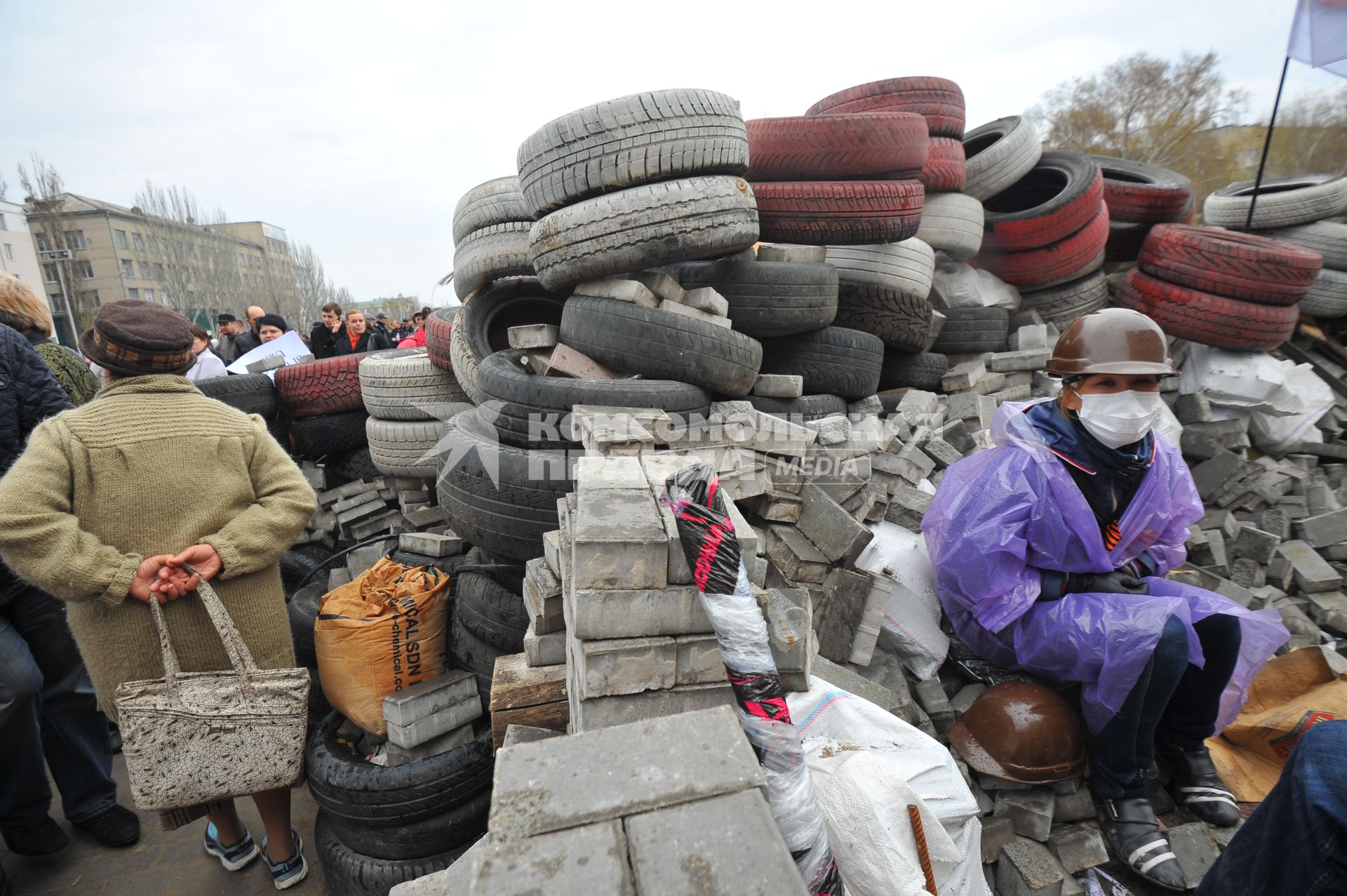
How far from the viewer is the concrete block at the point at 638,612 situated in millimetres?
1560

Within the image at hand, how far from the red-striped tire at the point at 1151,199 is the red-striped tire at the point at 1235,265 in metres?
1.40

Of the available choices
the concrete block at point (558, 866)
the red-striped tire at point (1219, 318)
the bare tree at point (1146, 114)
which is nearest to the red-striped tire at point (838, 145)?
the red-striped tire at point (1219, 318)

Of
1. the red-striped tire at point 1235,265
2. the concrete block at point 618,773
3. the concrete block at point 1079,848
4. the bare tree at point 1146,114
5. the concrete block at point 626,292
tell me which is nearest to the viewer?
the concrete block at point 618,773

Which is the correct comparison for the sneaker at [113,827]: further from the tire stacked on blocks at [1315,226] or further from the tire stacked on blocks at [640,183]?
the tire stacked on blocks at [1315,226]

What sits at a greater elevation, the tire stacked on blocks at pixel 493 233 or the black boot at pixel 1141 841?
the tire stacked on blocks at pixel 493 233

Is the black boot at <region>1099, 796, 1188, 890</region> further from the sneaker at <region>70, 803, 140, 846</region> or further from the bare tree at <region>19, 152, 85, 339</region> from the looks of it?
the bare tree at <region>19, 152, 85, 339</region>

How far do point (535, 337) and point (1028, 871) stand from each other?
3542 millimetres

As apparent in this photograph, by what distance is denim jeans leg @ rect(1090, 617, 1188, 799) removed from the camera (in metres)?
2.23

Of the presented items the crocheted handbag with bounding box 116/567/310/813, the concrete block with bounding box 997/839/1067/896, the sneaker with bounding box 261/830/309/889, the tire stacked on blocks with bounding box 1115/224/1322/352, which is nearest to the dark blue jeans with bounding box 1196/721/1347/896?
the concrete block with bounding box 997/839/1067/896

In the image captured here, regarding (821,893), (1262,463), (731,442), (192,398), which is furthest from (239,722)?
(1262,463)

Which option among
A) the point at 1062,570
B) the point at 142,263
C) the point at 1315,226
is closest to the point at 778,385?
the point at 1062,570

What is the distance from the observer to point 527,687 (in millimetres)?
2152

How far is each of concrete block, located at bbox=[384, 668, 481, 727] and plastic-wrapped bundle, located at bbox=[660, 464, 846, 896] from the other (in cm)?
192

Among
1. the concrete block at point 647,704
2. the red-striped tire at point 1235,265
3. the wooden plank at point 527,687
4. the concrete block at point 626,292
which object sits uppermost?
the red-striped tire at point 1235,265
